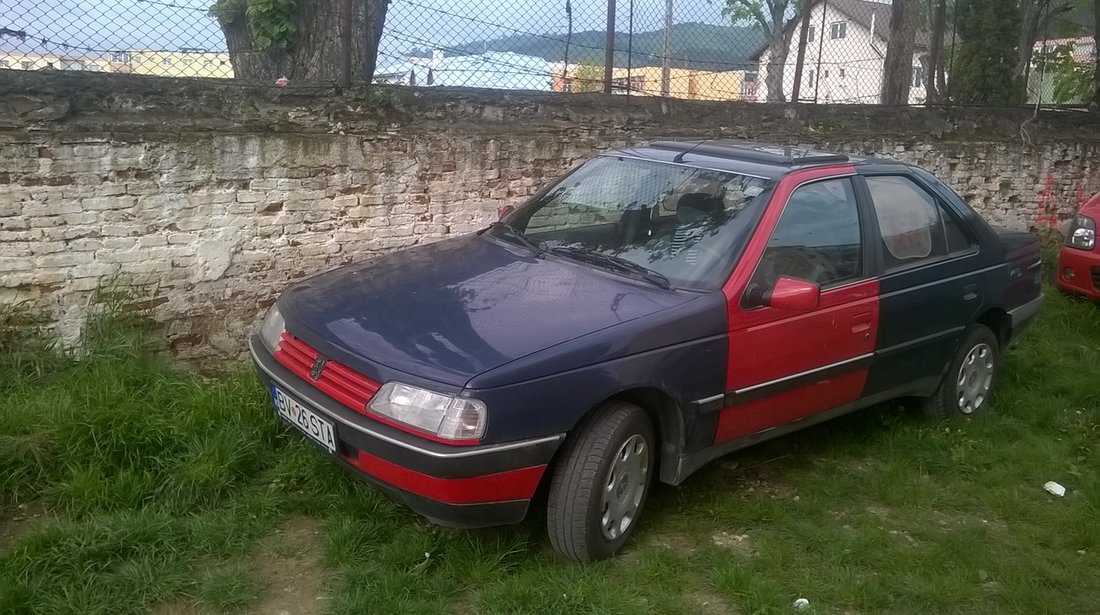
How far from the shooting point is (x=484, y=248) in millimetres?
4422

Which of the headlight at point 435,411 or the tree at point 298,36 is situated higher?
the tree at point 298,36

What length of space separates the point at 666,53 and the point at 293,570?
515cm

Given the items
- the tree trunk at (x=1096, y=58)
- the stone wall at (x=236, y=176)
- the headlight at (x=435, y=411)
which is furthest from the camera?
the tree trunk at (x=1096, y=58)

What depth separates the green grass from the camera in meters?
3.35

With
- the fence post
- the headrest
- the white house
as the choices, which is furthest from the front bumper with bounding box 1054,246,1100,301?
the fence post

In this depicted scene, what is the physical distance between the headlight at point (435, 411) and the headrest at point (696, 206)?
5.19 ft

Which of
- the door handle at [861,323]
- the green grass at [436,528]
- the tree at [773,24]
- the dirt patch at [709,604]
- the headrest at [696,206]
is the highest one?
the tree at [773,24]

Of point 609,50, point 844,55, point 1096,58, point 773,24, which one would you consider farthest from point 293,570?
point 1096,58

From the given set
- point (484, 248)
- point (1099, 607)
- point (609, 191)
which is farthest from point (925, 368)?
point (484, 248)

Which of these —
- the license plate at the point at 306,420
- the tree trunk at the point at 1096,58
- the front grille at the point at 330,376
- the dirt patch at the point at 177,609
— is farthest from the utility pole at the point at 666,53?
→ the tree trunk at the point at 1096,58

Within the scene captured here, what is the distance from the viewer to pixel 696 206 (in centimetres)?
424

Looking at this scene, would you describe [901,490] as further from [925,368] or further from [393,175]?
[393,175]

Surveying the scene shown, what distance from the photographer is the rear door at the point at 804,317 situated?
3859mm

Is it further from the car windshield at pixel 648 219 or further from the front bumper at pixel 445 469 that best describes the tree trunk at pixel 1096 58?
the front bumper at pixel 445 469
